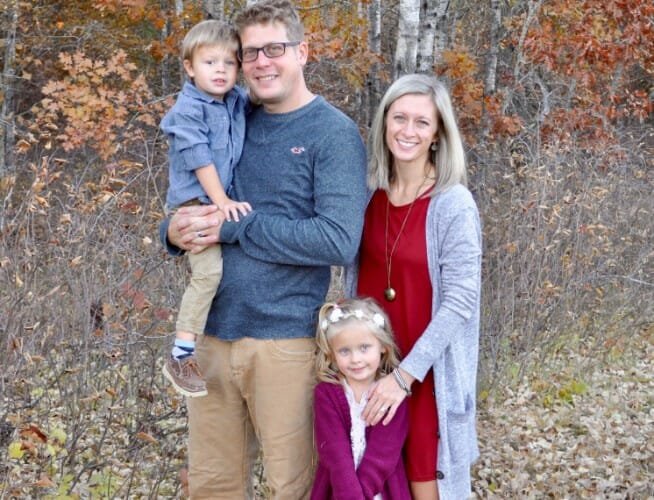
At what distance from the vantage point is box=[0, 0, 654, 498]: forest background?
4641 mm

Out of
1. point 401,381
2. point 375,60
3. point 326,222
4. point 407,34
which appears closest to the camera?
point 326,222

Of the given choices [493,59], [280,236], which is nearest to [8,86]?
[493,59]

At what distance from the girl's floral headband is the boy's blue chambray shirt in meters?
0.63

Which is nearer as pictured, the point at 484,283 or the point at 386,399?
the point at 386,399

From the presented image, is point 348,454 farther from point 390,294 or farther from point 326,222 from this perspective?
point 326,222

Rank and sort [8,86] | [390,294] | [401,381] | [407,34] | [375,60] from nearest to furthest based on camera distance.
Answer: [401,381], [390,294], [407,34], [375,60], [8,86]

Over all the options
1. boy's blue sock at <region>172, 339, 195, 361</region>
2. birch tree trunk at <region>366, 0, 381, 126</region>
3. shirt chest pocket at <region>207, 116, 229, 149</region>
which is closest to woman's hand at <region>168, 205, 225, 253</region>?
shirt chest pocket at <region>207, 116, 229, 149</region>

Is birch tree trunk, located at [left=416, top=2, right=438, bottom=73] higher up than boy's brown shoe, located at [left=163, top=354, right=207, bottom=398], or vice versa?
birch tree trunk, located at [left=416, top=2, right=438, bottom=73]

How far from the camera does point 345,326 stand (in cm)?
316

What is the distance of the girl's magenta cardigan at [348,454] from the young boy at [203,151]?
18.0 inches

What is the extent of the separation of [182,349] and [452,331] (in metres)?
1.01

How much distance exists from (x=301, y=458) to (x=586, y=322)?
4781mm

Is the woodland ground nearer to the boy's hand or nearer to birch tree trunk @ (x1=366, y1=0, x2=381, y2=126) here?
Result: the boy's hand

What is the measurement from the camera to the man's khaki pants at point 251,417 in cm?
323
